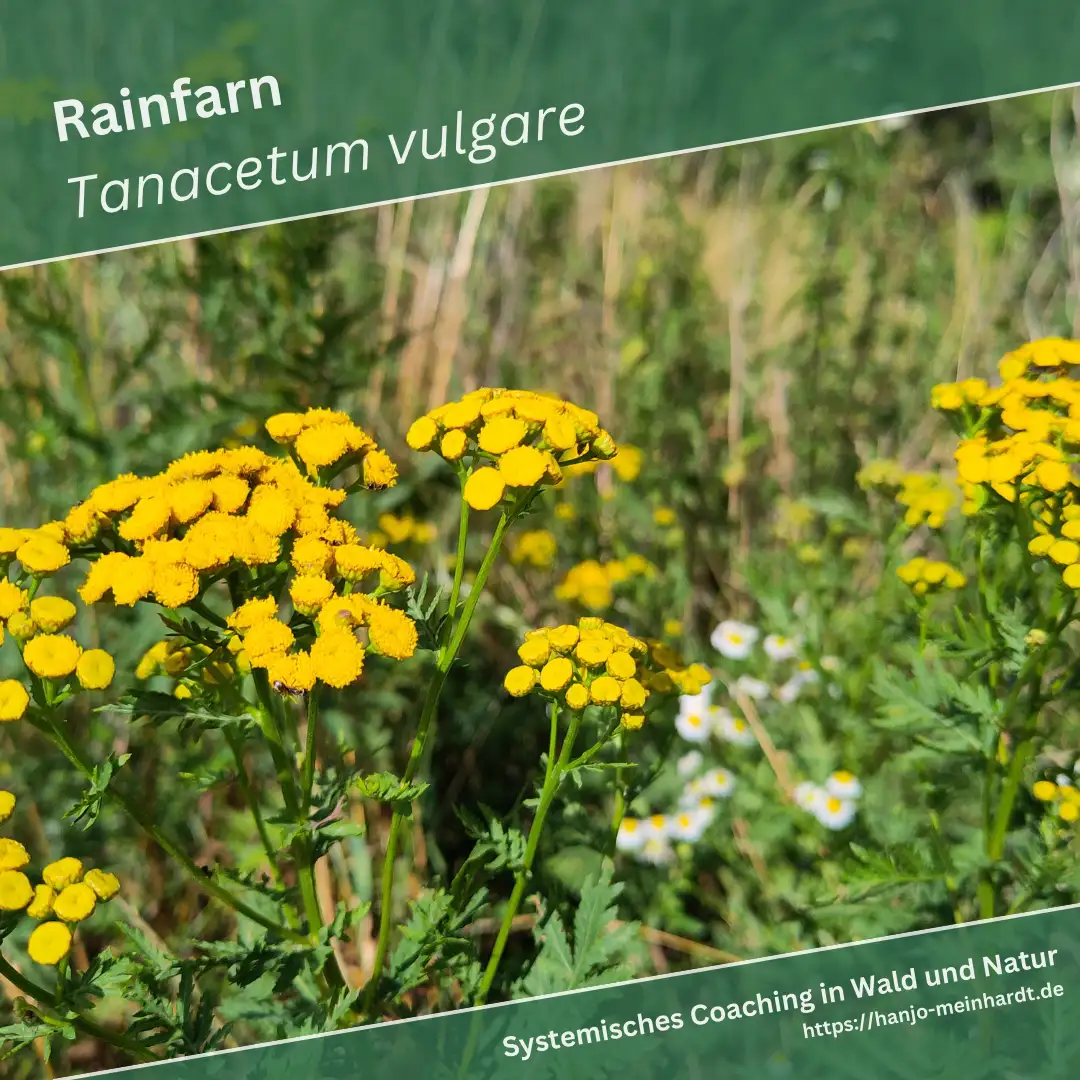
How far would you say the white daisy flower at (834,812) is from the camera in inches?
111

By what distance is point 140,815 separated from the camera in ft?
5.65

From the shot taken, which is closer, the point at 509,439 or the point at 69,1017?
the point at 69,1017

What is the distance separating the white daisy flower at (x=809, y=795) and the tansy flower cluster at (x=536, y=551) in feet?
3.76

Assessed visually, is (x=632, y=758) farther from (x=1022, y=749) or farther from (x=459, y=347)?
(x=459, y=347)

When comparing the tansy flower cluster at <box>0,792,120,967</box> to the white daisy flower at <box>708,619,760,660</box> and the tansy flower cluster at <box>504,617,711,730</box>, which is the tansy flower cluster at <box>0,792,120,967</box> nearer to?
the tansy flower cluster at <box>504,617,711,730</box>

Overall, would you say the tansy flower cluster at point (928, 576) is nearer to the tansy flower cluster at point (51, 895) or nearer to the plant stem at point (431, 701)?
the plant stem at point (431, 701)

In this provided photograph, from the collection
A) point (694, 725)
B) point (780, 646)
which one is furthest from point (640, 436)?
point (694, 725)

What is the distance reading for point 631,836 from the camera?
297 cm

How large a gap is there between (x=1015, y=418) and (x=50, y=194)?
96.6 inches

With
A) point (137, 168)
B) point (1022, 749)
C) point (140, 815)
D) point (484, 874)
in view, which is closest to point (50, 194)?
point (137, 168)

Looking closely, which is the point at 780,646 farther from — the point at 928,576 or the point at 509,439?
the point at 509,439

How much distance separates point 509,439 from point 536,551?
5.53 feet

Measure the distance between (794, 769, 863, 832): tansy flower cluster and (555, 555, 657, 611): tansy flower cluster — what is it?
0.84 meters

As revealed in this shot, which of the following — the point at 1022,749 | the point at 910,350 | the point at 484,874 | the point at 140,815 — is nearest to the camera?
the point at 140,815
